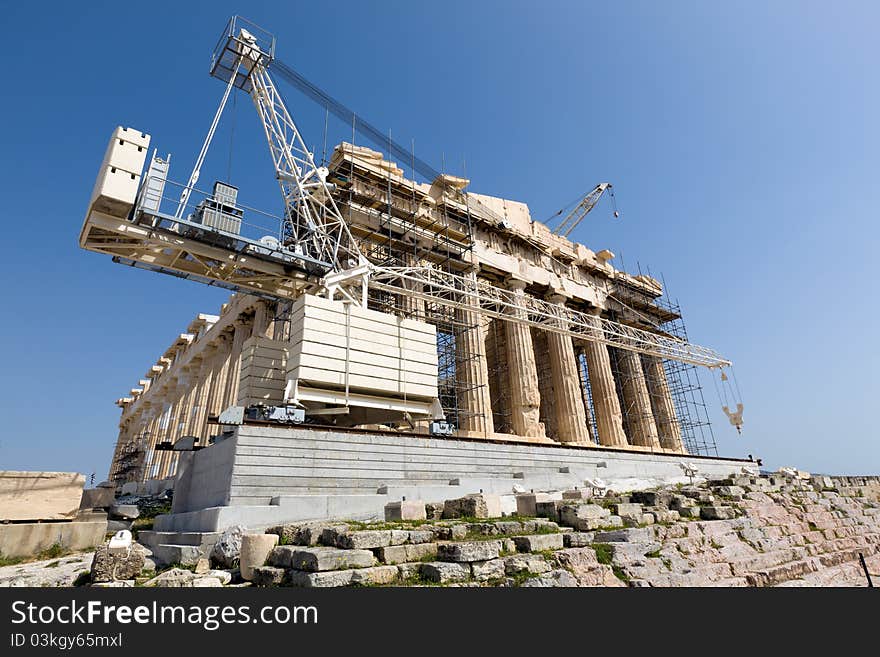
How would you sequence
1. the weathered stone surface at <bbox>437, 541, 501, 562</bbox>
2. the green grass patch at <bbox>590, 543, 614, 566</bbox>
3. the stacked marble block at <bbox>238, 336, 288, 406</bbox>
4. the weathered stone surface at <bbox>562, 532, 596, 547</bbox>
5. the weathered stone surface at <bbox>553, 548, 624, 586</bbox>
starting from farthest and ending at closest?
1. the stacked marble block at <bbox>238, 336, 288, 406</bbox>
2. the weathered stone surface at <bbox>562, 532, 596, 547</bbox>
3. the green grass patch at <bbox>590, 543, 614, 566</bbox>
4. the weathered stone surface at <bbox>553, 548, 624, 586</bbox>
5. the weathered stone surface at <bbox>437, 541, 501, 562</bbox>

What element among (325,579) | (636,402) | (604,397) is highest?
(636,402)

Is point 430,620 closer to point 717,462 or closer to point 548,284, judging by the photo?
point 548,284

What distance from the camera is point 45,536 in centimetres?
1369

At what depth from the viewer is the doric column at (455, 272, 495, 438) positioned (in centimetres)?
2777

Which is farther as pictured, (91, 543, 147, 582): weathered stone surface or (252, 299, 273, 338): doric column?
(252, 299, 273, 338): doric column

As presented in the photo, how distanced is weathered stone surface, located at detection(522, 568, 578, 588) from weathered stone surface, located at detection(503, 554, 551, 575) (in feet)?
0.84

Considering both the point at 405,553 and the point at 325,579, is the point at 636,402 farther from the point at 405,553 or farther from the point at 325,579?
the point at 325,579

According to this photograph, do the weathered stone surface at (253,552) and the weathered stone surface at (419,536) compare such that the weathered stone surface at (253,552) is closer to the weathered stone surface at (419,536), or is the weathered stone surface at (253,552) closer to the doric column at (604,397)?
the weathered stone surface at (419,536)

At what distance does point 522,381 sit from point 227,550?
77.2 feet

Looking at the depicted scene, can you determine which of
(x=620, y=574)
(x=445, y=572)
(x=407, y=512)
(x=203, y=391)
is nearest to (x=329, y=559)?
(x=445, y=572)

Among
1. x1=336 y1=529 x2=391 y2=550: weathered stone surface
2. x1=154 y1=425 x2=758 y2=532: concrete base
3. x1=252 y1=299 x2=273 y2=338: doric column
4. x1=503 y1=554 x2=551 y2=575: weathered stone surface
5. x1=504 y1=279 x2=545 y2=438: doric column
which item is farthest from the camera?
x1=504 y1=279 x2=545 y2=438: doric column

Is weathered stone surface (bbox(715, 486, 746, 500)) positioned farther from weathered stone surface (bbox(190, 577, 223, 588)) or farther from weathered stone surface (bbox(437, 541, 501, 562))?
weathered stone surface (bbox(190, 577, 223, 588))

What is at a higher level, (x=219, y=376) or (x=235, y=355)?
(x=235, y=355)

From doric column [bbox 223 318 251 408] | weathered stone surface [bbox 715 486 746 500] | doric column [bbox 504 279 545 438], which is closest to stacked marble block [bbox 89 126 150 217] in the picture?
doric column [bbox 223 318 251 408]
